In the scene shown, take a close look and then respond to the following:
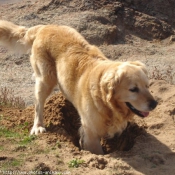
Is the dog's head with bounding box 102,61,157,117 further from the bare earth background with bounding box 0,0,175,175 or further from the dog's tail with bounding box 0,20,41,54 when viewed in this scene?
the dog's tail with bounding box 0,20,41,54

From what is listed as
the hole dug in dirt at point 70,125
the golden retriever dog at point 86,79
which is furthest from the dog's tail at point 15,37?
the hole dug in dirt at point 70,125

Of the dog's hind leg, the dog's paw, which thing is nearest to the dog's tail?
the dog's hind leg

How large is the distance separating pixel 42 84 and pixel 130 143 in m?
1.84

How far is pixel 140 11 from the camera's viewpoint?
14836 millimetres

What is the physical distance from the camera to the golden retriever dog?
18.4 ft

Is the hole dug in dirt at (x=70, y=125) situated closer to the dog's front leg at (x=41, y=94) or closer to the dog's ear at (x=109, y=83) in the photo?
the dog's front leg at (x=41, y=94)

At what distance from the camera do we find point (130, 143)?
21.4ft

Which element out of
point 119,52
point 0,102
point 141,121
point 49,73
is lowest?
point 119,52

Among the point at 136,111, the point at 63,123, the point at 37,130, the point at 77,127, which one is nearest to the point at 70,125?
the point at 77,127

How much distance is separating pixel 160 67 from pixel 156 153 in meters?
5.94

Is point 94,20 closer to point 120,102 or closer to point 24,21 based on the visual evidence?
point 24,21

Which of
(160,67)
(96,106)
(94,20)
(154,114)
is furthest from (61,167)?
(94,20)

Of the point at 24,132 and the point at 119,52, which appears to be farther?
the point at 119,52

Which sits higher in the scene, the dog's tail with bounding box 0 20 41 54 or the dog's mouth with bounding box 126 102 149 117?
the dog's mouth with bounding box 126 102 149 117
